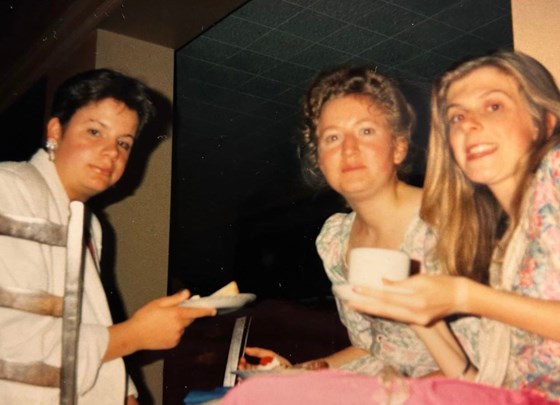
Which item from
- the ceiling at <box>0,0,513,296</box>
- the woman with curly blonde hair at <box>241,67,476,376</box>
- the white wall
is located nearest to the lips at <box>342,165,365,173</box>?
the woman with curly blonde hair at <box>241,67,476,376</box>

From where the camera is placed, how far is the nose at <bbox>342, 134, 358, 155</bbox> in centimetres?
116

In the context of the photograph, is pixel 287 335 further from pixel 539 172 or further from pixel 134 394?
pixel 539 172

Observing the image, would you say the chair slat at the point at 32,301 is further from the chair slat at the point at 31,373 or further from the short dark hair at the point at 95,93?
the short dark hair at the point at 95,93

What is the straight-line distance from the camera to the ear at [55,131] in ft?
4.60

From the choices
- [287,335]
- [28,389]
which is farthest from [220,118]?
[28,389]

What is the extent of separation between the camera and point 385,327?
1170mm

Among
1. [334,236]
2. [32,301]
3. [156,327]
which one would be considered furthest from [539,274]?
[32,301]

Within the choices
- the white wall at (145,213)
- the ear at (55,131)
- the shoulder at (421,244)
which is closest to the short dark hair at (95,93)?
the ear at (55,131)

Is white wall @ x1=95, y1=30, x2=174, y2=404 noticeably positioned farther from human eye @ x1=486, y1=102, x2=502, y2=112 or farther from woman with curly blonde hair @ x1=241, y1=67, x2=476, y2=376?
human eye @ x1=486, y1=102, x2=502, y2=112

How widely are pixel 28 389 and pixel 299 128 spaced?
81 centimetres

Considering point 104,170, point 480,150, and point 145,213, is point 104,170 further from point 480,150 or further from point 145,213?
point 480,150

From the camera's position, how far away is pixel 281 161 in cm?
161

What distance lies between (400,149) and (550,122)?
0.37 meters

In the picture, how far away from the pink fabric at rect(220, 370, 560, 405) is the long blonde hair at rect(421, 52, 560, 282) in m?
0.25
